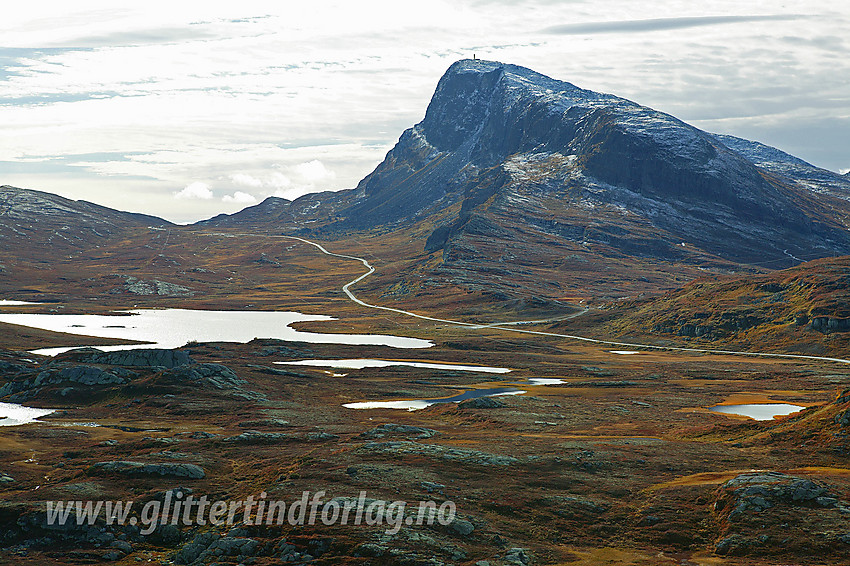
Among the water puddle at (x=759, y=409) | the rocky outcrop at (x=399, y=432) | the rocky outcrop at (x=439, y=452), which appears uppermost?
the rocky outcrop at (x=439, y=452)

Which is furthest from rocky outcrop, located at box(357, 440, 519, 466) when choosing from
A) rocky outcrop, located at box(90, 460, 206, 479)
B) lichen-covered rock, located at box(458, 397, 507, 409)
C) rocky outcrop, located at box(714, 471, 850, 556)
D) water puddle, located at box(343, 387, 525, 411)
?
water puddle, located at box(343, 387, 525, 411)

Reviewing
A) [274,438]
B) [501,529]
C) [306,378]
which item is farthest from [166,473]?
[306,378]

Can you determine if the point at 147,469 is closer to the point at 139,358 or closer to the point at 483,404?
the point at 483,404

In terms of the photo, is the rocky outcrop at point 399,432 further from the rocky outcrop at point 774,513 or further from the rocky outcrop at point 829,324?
the rocky outcrop at point 829,324

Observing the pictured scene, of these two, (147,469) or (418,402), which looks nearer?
(147,469)

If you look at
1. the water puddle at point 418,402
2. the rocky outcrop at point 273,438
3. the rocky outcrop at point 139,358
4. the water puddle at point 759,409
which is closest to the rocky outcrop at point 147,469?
the rocky outcrop at point 273,438

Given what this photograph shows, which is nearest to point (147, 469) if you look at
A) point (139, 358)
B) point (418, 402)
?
point (418, 402)
